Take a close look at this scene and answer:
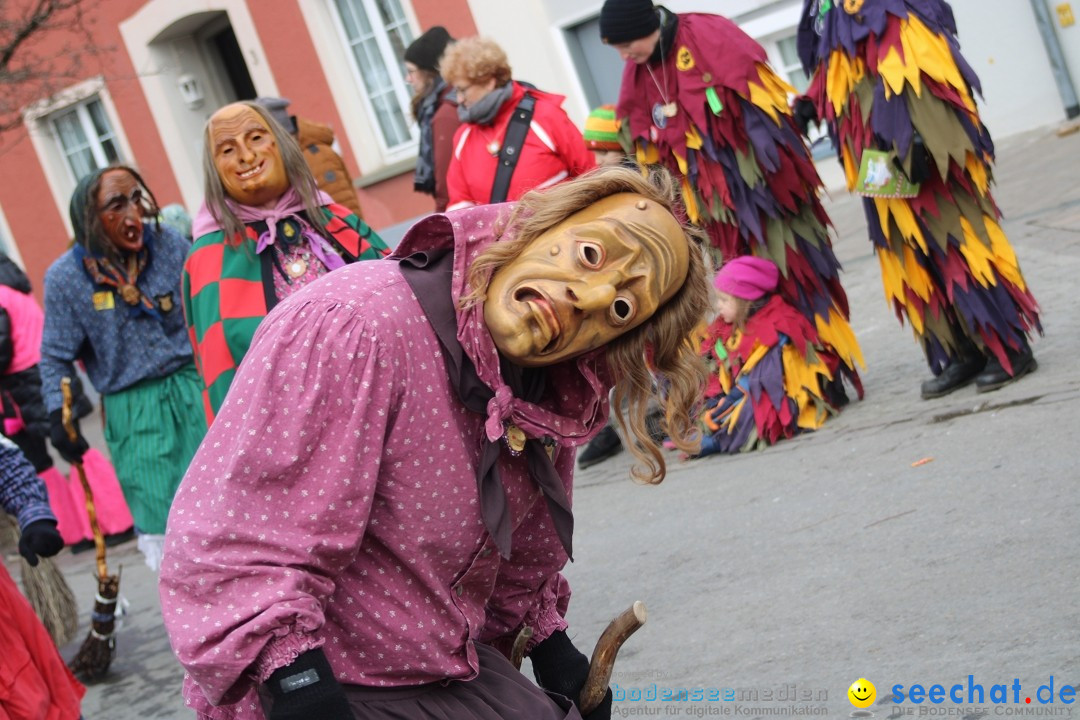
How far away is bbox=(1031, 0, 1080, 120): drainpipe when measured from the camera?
10.9 metres

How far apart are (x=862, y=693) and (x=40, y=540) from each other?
225 cm

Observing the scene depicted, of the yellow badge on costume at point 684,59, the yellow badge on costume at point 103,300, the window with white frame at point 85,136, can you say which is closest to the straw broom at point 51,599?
the yellow badge on costume at point 103,300

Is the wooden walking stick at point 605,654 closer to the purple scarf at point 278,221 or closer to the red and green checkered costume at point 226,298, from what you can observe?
the red and green checkered costume at point 226,298

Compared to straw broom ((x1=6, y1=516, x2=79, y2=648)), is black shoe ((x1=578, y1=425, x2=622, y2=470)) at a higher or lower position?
lower

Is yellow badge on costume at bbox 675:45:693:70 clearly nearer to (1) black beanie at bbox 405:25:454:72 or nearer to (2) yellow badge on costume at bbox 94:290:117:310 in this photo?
(1) black beanie at bbox 405:25:454:72

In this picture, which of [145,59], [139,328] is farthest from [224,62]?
[139,328]

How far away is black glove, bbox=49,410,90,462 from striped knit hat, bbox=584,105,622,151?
2.63 meters

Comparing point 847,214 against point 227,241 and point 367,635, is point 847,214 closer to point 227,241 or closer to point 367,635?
point 227,241

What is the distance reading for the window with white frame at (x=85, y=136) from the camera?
17.5 m

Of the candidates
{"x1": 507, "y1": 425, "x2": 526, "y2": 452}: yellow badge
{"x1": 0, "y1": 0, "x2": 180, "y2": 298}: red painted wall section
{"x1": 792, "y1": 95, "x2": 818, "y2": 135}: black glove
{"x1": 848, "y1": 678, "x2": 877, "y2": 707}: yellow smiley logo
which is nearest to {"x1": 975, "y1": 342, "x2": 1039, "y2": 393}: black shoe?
{"x1": 792, "y1": 95, "x2": 818, "y2": 135}: black glove

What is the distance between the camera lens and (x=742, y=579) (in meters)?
4.65

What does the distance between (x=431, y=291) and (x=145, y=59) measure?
14922mm

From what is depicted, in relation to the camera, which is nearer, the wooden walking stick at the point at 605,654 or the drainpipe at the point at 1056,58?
the wooden walking stick at the point at 605,654

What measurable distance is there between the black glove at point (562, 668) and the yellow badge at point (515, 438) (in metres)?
0.65
